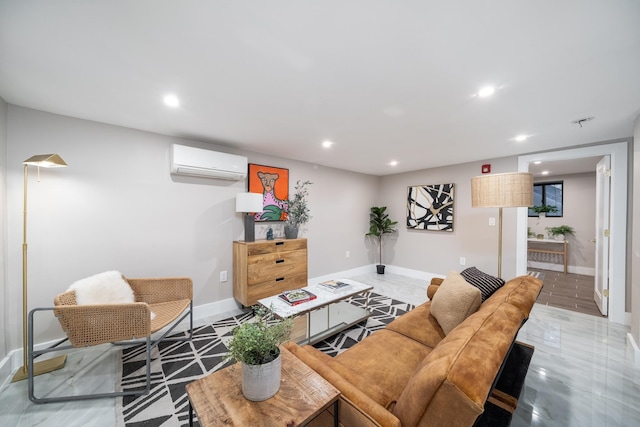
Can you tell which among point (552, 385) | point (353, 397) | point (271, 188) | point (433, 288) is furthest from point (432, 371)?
point (271, 188)

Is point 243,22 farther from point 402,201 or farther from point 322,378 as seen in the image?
point 402,201

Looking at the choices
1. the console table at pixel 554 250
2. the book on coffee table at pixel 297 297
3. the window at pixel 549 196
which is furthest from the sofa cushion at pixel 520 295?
the window at pixel 549 196

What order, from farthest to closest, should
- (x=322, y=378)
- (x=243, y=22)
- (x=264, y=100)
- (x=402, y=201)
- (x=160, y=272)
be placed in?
(x=402, y=201), (x=160, y=272), (x=264, y=100), (x=243, y=22), (x=322, y=378)

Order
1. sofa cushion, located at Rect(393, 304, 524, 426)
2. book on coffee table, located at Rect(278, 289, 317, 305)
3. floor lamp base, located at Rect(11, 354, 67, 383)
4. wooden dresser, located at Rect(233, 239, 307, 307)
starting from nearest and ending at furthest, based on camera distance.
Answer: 1. sofa cushion, located at Rect(393, 304, 524, 426)
2. floor lamp base, located at Rect(11, 354, 67, 383)
3. book on coffee table, located at Rect(278, 289, 317, 305)
4. wooden dresser, located at Rect(233, 239, 307, 307)

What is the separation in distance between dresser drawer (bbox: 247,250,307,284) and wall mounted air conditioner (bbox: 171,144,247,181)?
110 cm

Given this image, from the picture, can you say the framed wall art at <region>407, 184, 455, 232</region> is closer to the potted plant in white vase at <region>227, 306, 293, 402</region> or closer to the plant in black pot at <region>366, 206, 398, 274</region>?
the plant in black pot at <region>366, 206, 398, 274</region>

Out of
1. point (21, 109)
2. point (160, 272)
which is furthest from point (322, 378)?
point (21, 109)

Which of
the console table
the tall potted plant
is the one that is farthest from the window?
the tall potted plant

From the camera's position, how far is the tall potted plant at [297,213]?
11.3ft

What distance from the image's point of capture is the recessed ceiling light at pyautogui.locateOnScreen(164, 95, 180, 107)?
1889 millimetres

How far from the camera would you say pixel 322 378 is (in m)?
1.06

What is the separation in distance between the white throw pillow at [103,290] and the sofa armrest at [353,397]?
1751 mm

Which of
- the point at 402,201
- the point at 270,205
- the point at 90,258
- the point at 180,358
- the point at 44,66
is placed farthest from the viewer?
the point at 402,201

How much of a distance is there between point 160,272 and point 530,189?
388cm
